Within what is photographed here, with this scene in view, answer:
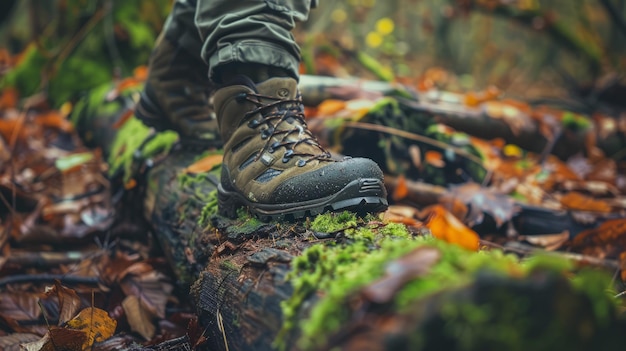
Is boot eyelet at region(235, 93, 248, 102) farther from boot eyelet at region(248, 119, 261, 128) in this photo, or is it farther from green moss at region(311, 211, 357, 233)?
green moss at region(311, 211, 357, 233)

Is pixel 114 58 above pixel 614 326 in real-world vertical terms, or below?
below

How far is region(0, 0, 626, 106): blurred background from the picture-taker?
496 cm

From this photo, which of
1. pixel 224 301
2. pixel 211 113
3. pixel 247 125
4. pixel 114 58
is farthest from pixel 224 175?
pixel 114 58

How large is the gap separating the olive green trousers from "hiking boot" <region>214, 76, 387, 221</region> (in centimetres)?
9

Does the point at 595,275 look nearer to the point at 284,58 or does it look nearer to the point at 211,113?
the point at 284,58

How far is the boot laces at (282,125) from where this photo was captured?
1.75 meters

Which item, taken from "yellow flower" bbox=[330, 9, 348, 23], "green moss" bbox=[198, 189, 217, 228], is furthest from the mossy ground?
"yellow flower" bbox=[330, 9, 348, 23]

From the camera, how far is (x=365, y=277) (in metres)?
Answer: 0.90

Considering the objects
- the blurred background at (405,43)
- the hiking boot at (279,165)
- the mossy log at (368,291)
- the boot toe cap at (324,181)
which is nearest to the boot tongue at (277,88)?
the hiking boot at (279,165)

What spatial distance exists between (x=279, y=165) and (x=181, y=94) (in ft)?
4.05

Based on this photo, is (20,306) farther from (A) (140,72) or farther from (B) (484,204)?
(A) (140,72)

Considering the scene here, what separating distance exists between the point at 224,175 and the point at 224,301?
2.13 ft

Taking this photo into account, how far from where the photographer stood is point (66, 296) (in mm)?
1677

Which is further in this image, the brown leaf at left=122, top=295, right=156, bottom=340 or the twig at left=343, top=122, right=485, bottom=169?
the twig at left=343, top=122, right=485, bottom=169
